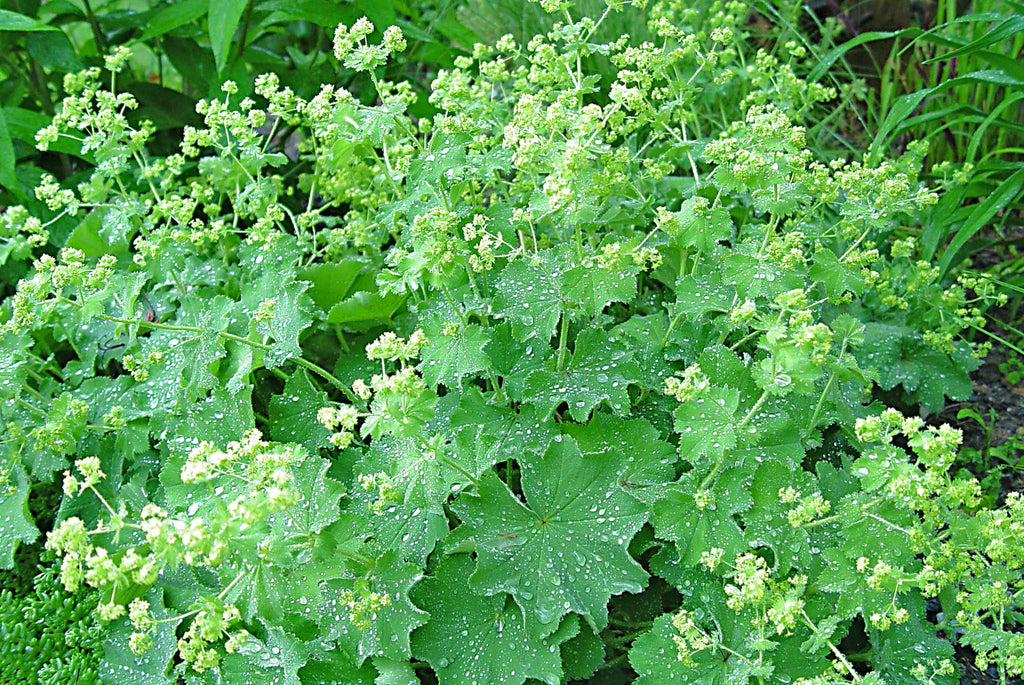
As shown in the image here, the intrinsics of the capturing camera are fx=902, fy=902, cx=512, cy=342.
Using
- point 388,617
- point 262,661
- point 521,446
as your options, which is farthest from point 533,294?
point 262,661

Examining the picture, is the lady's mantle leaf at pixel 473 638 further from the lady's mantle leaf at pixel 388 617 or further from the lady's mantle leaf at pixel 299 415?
the lady's mantle leaf at pixel 299 415

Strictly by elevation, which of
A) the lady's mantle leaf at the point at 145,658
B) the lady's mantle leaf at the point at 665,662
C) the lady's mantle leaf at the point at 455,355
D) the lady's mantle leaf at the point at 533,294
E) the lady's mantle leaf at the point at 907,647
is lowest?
the lady's mantle leaf at the point at 907,647

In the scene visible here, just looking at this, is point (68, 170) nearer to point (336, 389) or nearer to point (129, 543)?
point (336, 389)

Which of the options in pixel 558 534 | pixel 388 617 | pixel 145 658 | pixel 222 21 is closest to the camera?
pixel 388 617

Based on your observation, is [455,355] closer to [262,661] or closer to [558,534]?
[558,534]

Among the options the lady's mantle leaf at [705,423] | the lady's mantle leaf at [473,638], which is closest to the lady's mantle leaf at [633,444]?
the lady's mantle leaf at [705,423]

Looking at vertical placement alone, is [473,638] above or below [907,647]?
above
